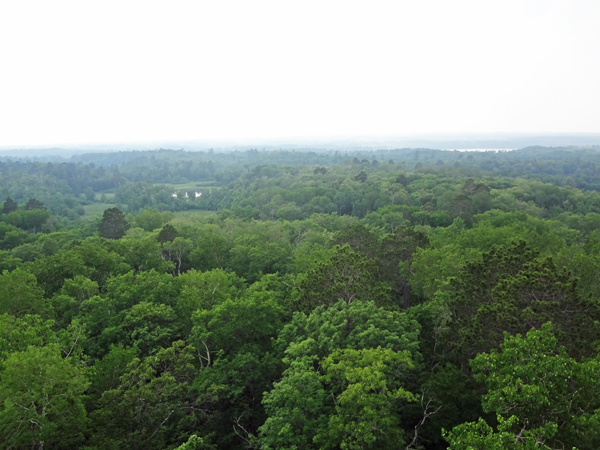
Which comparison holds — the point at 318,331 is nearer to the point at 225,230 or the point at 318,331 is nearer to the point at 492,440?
the point at 492,440

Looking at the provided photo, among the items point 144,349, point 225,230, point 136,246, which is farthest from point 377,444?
point 225,230

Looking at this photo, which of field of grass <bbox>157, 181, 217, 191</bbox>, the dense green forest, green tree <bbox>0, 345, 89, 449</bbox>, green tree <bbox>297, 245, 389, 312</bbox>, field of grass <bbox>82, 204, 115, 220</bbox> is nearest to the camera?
the dense green forest

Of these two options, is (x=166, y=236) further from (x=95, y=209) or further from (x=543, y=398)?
(x=95, y=209)

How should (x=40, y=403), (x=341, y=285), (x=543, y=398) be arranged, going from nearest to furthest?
(x=543, y=398)
(x=40, y=403)
(x=341, y=285)

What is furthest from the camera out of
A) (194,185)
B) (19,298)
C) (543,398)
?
(194,185)

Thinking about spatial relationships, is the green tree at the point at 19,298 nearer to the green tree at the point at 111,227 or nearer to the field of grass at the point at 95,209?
the green tree at the point at 111,227

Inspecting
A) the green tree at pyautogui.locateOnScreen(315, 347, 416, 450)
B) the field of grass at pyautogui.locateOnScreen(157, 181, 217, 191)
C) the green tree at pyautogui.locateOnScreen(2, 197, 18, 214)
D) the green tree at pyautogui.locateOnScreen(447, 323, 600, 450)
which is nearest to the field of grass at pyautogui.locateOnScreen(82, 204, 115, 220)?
the green tree at pyautogui.locateOnScreen(2, 197, 18, 214)

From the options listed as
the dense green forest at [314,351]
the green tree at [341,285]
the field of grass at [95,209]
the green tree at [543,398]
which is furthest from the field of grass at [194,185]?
the green tree at [543,398]

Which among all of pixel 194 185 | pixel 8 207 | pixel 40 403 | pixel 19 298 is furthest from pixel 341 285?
pixel 194 185

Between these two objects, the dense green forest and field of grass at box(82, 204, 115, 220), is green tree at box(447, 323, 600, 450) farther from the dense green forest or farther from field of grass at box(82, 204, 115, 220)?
field of grass at box(82, 204, 115, 220)

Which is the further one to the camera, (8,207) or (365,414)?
Result: (8,207)

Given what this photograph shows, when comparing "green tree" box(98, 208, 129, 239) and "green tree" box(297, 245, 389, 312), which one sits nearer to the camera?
"green tree" box(297, 245, 389, 312)

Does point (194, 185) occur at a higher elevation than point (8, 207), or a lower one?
lower

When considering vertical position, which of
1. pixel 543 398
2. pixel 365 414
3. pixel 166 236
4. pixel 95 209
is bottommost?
pixel 95 209
